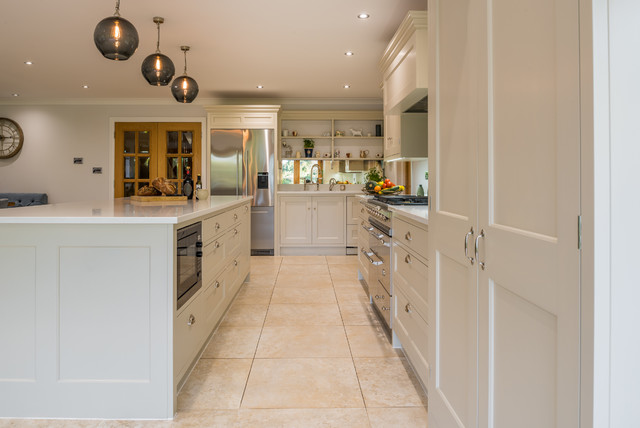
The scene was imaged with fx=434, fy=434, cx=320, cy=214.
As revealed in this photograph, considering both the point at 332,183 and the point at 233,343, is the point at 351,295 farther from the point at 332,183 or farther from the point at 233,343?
the point at 332,183

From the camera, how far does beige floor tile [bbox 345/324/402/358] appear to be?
2.66 metres

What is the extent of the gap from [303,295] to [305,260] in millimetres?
2097

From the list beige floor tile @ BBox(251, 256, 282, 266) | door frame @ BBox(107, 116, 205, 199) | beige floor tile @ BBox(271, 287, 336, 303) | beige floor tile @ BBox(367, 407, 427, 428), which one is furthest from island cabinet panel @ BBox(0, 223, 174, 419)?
door frame @ BBox(107, 116, 205, 199)

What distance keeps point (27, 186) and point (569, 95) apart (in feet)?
27.4

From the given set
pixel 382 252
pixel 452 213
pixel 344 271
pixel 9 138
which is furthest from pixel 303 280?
pixel 9 138

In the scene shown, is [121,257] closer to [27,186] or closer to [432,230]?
[432,230]

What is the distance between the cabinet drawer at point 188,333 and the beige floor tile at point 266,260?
3.44m

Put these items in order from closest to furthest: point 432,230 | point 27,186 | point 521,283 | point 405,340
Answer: point 521,283 < point 432,230 < point 405,340 < point 27,186

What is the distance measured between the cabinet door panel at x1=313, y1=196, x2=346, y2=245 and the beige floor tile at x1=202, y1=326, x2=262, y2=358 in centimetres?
362

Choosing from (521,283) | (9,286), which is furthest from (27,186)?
(521,283)

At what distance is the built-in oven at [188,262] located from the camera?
6.46 feet

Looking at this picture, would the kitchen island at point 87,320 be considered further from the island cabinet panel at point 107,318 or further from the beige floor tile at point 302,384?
the beige floor tile at point 302,384

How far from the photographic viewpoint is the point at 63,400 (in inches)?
73.5

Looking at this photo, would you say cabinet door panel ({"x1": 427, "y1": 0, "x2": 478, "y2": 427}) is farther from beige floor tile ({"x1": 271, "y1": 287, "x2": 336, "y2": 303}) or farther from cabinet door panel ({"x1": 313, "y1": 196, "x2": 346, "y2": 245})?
cabinet door panel ({"x1": 313, "y1": 196, "x2": 346, "y2": 245})
